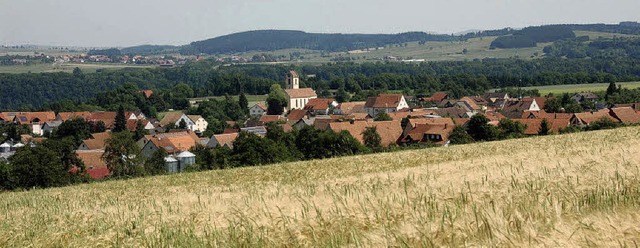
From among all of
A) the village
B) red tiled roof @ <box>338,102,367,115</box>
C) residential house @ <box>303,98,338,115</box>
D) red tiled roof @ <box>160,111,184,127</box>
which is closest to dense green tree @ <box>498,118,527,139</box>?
the village

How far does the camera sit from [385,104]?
142m

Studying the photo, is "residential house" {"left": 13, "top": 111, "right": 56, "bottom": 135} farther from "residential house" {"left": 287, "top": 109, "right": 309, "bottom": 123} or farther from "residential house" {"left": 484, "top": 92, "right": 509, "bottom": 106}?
"residential house" {"left": 484, "top": 92, "right": 509, "bottom": 106}

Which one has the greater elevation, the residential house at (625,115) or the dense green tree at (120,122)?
the residential house at (625,115)

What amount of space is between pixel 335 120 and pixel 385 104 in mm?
43269

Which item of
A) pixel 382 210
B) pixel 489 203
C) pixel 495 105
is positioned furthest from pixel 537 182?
pixel 495 105

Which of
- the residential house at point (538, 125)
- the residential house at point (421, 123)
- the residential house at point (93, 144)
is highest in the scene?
the residential house at point (538, 125)

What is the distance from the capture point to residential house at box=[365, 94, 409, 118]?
141m

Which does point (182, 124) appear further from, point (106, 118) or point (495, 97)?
point (495, 97)

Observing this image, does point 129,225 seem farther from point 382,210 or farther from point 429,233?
point 429,233

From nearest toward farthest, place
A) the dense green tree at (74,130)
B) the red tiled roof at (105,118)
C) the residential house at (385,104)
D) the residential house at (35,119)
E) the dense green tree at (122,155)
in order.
A: 1. the dense green tree at (122,155)
2. the dense green tree at (74,130)
3. the red tiled roof at (105,118)
4. the residential house at (385,104)
5. the residential house at (35,119)

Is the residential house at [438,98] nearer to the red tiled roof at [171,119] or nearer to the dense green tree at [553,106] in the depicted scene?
the dense green tree at [553,106]

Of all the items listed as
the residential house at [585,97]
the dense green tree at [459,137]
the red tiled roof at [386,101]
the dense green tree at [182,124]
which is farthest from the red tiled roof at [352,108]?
the dense green tree at [459,137]

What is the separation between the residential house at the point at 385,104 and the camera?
141 meters

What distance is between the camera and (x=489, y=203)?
867 cm
